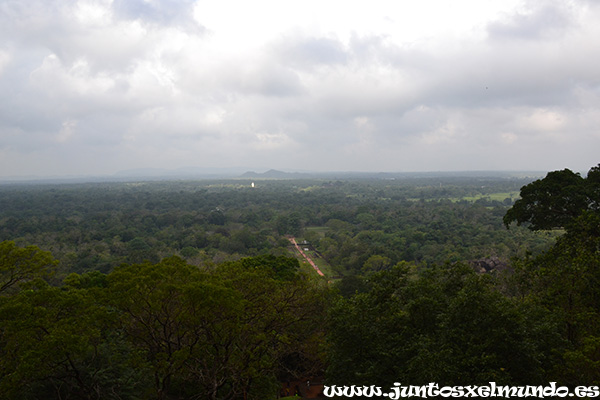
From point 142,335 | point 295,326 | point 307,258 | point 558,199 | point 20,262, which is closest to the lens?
point 20,262

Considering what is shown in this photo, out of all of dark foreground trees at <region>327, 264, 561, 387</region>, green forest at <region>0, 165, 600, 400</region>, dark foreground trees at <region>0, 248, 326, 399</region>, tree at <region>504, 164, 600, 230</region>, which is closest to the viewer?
dark foreground trees at <region>327, 264, 561, 387</region>

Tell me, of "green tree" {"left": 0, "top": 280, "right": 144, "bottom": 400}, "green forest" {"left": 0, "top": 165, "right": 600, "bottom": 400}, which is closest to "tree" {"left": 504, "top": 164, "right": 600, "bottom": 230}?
"green forest" {"left": 0, "top": 165, "right": 600, "bottom": 400}

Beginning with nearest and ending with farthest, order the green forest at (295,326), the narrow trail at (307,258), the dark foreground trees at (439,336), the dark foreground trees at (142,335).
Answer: the dark foreground trees at (439,336) < the green forest at (295,326) < the dark foreground trees at (142,335) < the narrow trail at (307,258)

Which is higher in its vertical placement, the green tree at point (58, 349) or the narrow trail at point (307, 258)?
the green tree at point (58, 349)

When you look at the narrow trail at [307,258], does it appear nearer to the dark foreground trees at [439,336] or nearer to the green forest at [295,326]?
the green forest at [295,326]

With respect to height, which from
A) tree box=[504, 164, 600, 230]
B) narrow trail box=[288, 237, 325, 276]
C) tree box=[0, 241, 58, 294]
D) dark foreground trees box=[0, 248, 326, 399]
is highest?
tree box=[504, 164, 600, 230]

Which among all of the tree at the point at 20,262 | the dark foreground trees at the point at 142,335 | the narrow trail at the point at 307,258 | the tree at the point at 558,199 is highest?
the tree at the point at 558,199

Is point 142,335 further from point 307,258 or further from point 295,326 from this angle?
point 307,258

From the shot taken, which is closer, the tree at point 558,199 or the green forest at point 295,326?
the green forest at point 295,326

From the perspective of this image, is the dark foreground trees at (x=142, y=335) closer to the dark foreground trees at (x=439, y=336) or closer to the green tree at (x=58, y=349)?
the green tree at (x=58, y=349)

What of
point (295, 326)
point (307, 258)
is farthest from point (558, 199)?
point (307, 258)

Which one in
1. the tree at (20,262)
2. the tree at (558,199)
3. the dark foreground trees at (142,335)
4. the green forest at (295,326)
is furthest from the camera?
the tree at (558,199)

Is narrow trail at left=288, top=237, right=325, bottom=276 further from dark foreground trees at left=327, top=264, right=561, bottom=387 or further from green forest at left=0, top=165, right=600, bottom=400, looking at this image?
dark foreground trees at left=327, top=264, right=561, bottom=387

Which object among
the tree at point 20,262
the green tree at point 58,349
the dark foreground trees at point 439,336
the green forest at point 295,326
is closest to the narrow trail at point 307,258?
the green forest at point 295,326
